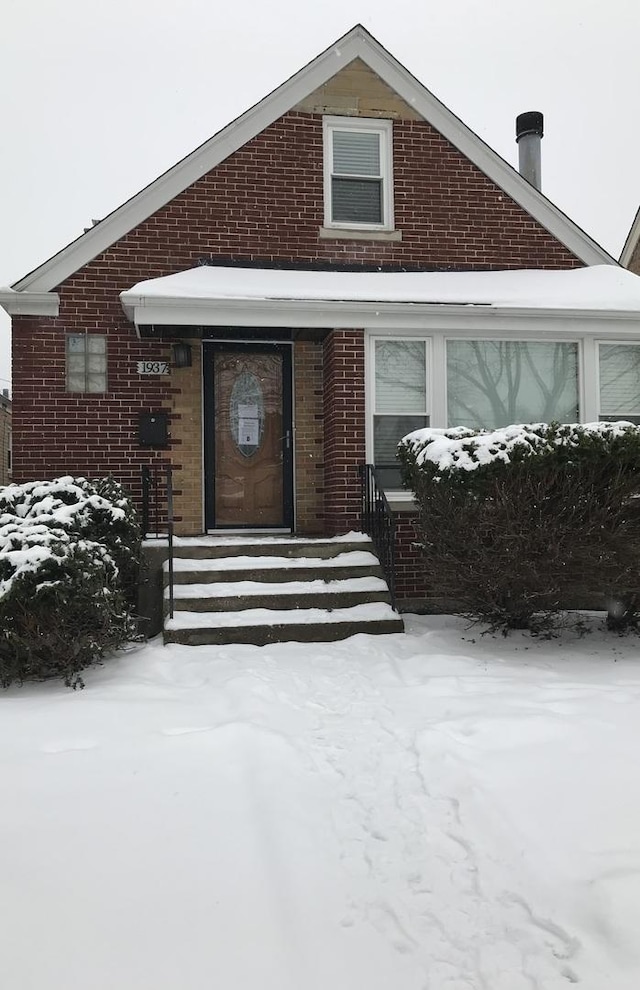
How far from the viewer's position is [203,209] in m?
8.44

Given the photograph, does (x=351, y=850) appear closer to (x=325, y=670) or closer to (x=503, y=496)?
(x=325, y=670)

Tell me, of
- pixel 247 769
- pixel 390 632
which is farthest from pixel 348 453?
pixel 247 769

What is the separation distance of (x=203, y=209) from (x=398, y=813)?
715 centimetres

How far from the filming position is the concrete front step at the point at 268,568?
6609mm

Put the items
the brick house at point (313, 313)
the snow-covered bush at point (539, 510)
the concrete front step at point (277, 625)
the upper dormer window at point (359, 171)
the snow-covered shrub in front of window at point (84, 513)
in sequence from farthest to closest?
1. the upper dormer window at point (359, 171)
2. the brick house at point (313, 313)
3. the concrete front step at point (277, 625)
4. the snow-covered shrub in front of window at point (84, 513)
5. the snow-covered bush at point (539, 510)

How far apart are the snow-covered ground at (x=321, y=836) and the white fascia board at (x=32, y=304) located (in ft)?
15.0

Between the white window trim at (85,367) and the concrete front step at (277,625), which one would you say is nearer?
the concrete front step at (277,625)

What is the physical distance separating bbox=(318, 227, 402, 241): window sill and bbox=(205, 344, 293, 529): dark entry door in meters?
1.40

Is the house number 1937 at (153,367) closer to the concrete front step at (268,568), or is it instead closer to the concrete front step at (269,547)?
the concrete front step at (269,547)

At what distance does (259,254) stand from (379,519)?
11.4 feet

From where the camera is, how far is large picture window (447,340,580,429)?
26.3 ft

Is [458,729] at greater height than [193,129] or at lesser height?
lesser

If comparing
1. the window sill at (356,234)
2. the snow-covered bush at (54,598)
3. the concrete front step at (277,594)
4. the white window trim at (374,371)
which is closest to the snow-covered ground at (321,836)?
the snow-covered bush at (54,598)

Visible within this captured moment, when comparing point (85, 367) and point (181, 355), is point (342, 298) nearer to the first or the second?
point (181, 355)
